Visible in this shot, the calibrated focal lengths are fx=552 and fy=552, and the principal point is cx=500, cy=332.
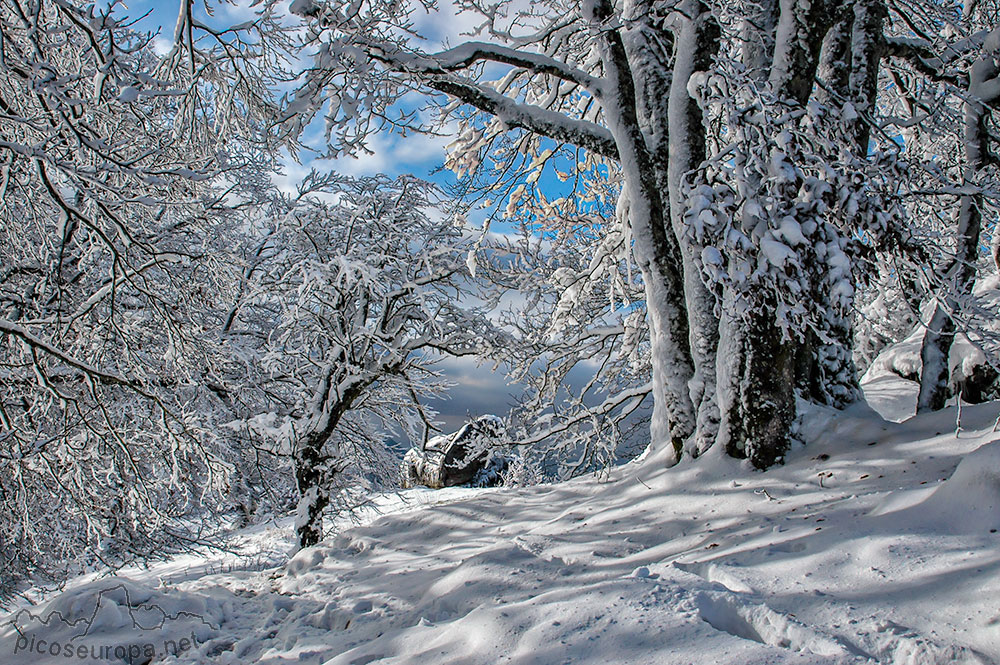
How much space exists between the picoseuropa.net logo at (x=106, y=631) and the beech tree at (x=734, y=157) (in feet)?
11.1

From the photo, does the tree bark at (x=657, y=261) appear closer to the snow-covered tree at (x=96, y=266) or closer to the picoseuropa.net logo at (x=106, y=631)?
the snow-covered tree at (x=96, y=266)

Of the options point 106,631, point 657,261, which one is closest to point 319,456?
point 106,631

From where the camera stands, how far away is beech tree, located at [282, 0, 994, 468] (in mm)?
3151

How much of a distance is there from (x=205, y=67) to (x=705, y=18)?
4445 mm

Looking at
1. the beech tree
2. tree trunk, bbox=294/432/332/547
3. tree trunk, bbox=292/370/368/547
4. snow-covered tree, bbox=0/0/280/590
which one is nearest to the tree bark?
the beech tree

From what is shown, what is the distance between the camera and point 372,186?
9.62 meters

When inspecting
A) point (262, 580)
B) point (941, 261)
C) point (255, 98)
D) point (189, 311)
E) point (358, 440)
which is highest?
point (255, 98)

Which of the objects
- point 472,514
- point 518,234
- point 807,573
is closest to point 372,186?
point 518,234

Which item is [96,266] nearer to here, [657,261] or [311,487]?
[311,487]

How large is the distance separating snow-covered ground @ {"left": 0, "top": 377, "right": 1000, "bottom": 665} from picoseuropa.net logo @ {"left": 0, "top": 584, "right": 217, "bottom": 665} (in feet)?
0.04

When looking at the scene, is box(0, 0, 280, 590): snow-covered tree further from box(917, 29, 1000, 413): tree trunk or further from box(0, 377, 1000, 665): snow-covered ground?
box(917, 29, 1000, 413): tree trunk

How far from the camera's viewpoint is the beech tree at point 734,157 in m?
3.15

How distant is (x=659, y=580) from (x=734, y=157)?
2487mm

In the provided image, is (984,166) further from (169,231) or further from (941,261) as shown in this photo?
(169,231)
